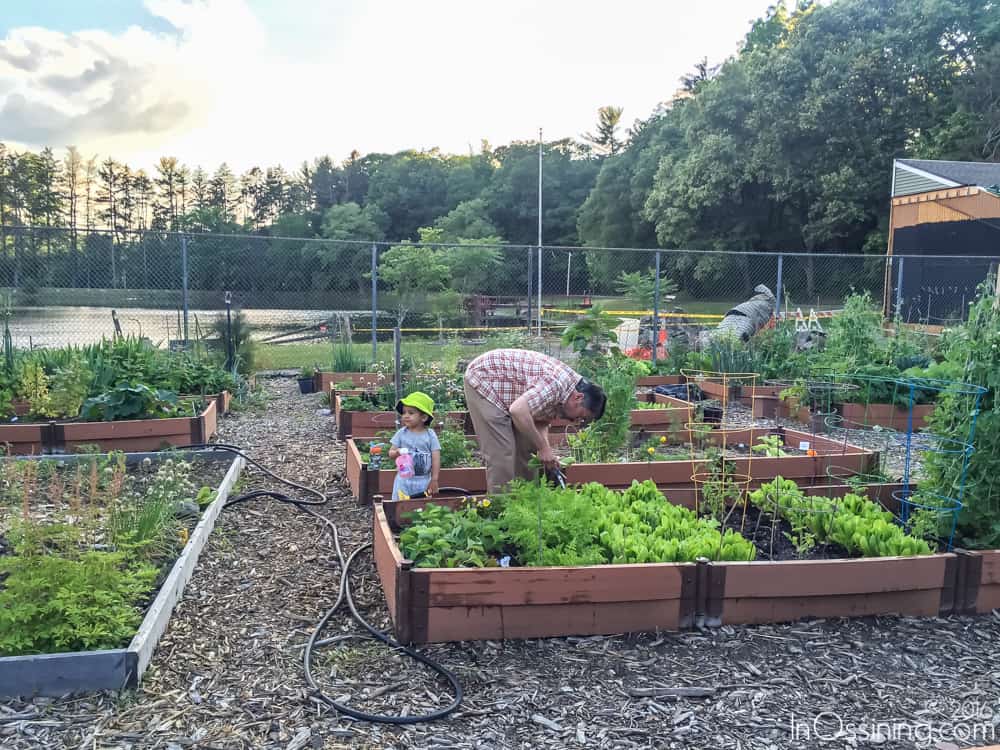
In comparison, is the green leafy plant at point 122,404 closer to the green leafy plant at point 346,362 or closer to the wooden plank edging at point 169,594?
the wooden plank edging at point 169,594

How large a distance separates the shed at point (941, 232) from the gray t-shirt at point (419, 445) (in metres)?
13.2

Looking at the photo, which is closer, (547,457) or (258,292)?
(547,457)

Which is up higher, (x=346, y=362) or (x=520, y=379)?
(x=520, y=379)

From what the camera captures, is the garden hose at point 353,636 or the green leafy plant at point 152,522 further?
the green leafy plant at point 152,522

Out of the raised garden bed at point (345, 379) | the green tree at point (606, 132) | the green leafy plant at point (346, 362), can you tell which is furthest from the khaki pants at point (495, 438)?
the green tree at point (606, 132)

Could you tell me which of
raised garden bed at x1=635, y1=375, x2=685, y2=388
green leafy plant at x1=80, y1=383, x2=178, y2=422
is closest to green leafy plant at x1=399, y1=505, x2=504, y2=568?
green leafy plant at x1=80, y1=383, x2=178, y2=422

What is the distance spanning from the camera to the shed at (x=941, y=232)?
1534 centimetres

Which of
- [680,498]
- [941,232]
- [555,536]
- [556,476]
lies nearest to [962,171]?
[941,232]

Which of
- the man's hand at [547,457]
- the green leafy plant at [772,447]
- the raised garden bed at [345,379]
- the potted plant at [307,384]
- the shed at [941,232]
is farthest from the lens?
the shed at [941,232]

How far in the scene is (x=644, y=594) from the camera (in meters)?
3.23

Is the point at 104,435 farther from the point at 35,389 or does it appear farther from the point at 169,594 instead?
the point at 169,594

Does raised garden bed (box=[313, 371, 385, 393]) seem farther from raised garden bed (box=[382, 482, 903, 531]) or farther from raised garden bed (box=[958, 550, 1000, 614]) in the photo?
raised garden bed (box=[958, 550, 1000, 614])

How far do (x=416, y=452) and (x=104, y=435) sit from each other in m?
3.26

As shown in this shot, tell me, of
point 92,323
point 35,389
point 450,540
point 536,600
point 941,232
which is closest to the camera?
point 536,600
